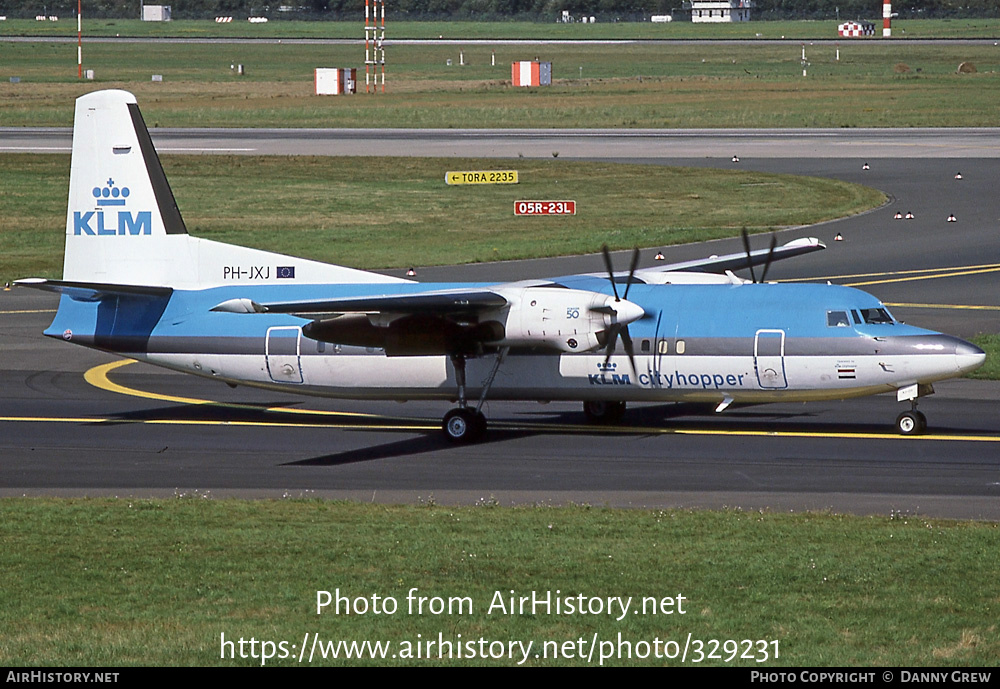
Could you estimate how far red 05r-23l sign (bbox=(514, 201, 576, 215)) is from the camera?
207ft

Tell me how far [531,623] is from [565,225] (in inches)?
1841

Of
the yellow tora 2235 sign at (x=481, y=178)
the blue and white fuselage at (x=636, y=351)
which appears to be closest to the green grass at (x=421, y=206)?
the yellow tora 2235 sign at (x=481, y=178)

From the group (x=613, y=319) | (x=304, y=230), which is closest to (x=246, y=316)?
(x=613, y=319)

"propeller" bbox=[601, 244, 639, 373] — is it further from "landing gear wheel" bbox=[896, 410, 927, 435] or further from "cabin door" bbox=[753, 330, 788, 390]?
"landing gear wheel" bbox=[896, 410, 927, 435]

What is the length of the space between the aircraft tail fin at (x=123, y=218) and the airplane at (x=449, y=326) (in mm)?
33

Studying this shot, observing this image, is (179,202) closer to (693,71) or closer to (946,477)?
(946,477)

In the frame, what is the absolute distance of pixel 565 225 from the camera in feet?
199

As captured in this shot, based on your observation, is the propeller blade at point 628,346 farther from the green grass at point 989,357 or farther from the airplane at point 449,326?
the green grass at point 989,357

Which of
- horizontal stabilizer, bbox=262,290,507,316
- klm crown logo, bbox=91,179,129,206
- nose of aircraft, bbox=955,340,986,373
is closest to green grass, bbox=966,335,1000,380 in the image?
nose of aircraft, bbox=955,340,986,373

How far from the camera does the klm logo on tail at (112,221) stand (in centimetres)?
3055

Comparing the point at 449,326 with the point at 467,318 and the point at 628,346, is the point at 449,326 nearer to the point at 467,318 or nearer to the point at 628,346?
the point at 467,318

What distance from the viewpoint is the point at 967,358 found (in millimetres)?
25922

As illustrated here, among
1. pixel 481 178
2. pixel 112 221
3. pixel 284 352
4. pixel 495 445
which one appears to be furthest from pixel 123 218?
pixel 481 178

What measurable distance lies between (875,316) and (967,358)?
6.95 ft
